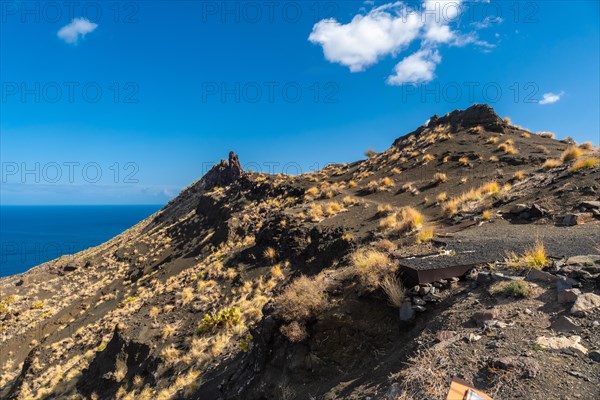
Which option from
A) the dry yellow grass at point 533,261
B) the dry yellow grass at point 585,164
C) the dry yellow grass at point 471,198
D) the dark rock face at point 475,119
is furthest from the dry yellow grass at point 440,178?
the dry yellow grass at point 533,261

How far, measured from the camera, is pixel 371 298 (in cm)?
827

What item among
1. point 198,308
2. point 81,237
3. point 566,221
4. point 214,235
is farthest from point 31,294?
point 81,237

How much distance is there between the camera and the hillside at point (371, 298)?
5254mm

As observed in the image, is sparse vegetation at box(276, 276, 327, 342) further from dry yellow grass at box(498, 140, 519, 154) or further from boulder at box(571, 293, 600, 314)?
dry yellow grass at box(498, 140, 519, 154)

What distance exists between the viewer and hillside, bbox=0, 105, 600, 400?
5.25 m

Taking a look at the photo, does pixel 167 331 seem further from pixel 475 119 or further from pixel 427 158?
pixel 475 119

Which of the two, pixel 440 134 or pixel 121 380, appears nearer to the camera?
pixel 121 380

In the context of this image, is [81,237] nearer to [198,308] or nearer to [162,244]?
[162,244]

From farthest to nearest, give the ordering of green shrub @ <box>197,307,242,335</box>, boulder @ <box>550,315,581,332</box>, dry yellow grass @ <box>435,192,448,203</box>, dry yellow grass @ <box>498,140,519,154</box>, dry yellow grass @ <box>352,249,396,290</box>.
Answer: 1. dry yellow grass @ <box>498,140,519,154</box>
2. dry yellow grass @ <box>435,192,448,203</box>
3. green shrub @ <box>197,307,242,335</box>
4. dry yellow grass @ <box>352,249,396,290</box>
5. boulder @ <box>550,315,581,332</box>

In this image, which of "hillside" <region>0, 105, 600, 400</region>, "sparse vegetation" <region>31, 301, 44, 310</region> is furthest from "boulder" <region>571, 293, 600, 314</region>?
"sparse vegetation" <region>31, 301, 44, 310</region>

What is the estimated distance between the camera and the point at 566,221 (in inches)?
428

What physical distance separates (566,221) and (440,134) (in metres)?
→ 28.4

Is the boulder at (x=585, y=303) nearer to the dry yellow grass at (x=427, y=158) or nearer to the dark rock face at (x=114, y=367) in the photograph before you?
the dark rock face at (x=114, y=367)

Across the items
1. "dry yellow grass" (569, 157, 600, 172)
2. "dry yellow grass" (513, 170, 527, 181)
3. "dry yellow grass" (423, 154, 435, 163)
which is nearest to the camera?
"dry yellow grass" (569, 157, 600, 172)
